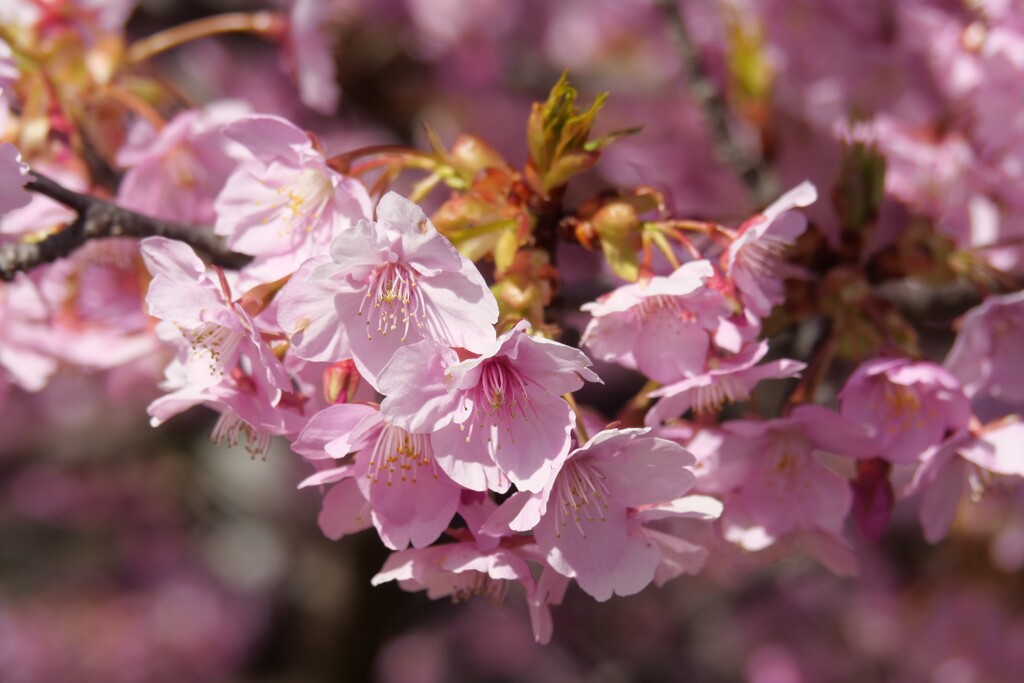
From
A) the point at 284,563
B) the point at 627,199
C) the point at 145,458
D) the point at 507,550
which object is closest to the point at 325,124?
the point at 145,458

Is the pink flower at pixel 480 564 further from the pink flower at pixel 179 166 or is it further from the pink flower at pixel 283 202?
the pink flower at pixel 179 166

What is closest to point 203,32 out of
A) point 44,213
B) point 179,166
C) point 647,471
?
point 179,166

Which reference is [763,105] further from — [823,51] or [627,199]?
[627,199]

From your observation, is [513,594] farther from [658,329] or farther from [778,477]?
[658,329]

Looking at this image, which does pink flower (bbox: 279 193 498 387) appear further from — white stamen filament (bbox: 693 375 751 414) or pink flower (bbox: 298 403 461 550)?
white stamen filament (bbox: 693 375 751 414)

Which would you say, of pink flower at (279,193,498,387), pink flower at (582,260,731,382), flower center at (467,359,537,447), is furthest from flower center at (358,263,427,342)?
pink flower at (582,260,731,382)

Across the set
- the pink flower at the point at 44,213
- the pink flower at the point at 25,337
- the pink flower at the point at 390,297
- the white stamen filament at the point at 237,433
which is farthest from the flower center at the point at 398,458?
the pink flower at the point at 25,337
